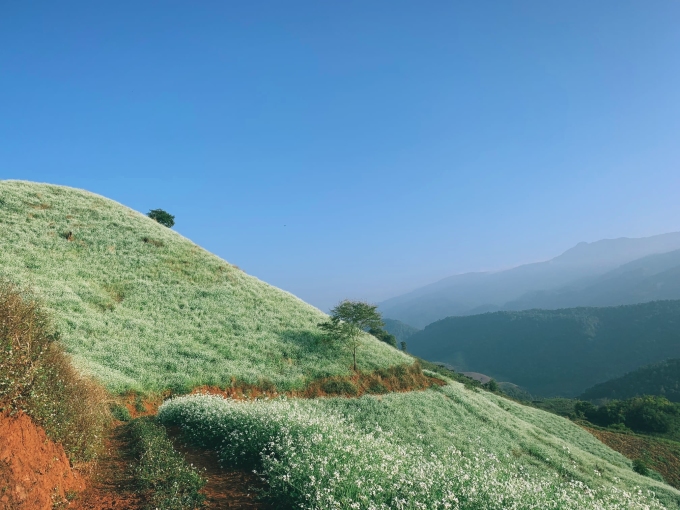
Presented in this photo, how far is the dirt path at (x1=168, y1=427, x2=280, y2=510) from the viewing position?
23.1 feet

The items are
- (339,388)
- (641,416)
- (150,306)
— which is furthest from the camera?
(641,416)

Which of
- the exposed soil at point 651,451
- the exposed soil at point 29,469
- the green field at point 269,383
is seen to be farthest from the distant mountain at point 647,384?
the exposed soil at point 29,469

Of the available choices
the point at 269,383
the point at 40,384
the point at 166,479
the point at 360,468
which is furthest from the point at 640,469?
the point at 40,384

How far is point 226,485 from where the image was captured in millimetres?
7930

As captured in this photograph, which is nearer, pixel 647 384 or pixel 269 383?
pixel 269 383

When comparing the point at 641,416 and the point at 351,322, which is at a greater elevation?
the point at 351,322

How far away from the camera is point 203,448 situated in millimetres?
10578

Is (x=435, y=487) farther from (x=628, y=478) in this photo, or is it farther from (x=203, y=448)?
(x=628, y=478)

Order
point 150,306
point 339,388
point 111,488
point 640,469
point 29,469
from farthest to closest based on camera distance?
point 150,306
point 640,469
point 339,388
point 111,488
point 29,469

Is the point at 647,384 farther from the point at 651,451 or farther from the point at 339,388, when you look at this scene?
the point at 339,388

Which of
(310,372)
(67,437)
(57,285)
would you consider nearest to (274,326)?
(310,372)

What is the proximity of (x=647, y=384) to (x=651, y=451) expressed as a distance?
137 m

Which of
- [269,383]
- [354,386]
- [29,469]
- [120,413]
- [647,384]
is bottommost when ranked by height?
[647,384]

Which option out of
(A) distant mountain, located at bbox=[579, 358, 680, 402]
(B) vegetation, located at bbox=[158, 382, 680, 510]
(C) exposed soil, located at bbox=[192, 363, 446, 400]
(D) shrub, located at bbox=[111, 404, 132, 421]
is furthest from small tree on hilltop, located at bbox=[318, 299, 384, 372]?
(A) distant mountain, located at bbox=[579, 358, 680, 402]
